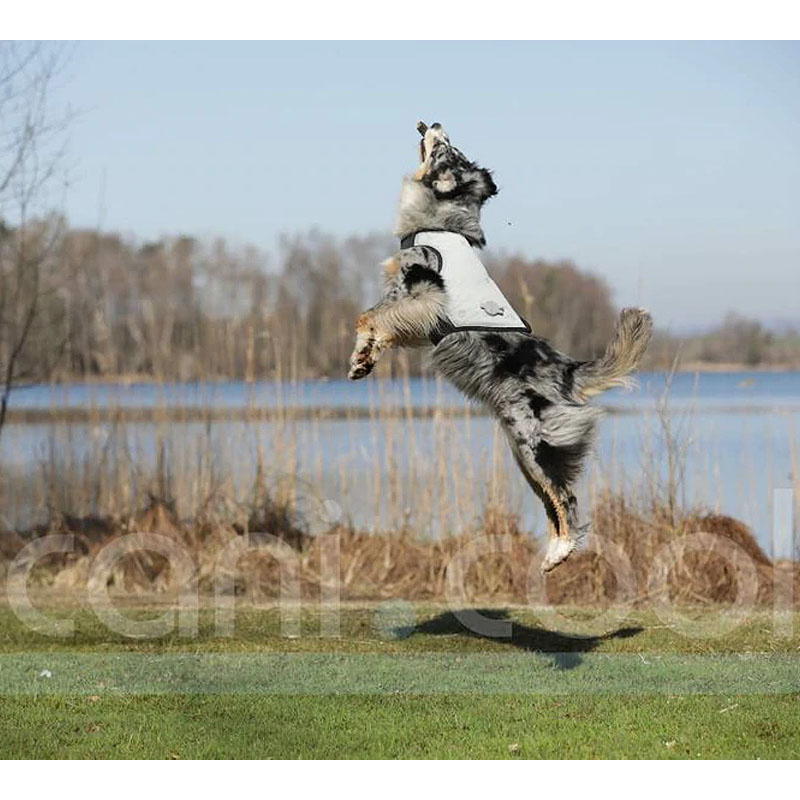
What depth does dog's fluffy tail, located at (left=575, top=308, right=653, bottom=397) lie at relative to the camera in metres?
5.68

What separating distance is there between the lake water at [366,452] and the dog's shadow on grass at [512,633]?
6.24ft

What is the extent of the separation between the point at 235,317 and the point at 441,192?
6.44 metres

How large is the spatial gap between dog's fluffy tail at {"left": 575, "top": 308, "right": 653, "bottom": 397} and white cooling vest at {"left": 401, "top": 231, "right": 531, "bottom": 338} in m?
0.41

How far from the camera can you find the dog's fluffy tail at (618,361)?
5684 millimetres

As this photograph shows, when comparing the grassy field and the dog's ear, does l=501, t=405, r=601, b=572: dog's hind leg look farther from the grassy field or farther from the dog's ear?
the dog's ear

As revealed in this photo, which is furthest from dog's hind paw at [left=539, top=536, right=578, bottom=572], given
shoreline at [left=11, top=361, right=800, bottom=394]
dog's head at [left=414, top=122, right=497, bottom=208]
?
shoreline at [left=11, top=361, right=800, bottom=394]

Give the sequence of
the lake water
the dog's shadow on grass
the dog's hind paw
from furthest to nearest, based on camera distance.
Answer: the lake water → the dog's shadow on grass → the dog's hind paw

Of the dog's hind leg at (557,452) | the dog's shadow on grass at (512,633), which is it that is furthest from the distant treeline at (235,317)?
the dog's hind leg at (557,452)

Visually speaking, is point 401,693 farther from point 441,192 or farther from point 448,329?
point 441,192

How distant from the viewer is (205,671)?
6484 millimetres

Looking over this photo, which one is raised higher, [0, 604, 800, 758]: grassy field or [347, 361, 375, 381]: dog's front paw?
[347, 361, 375, 381]: dog's front paw

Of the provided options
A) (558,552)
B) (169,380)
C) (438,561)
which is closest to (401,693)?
(558,552)

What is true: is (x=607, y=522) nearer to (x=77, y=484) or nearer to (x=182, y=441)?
(x=182, y=441)

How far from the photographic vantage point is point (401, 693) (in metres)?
5.93
